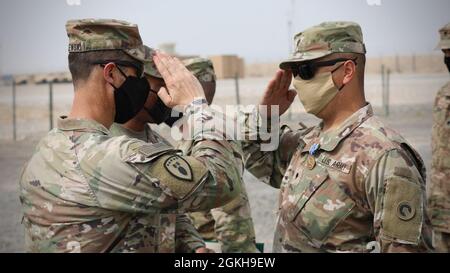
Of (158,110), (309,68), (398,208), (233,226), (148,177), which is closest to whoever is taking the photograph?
(148,177)

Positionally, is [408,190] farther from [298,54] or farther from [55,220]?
[55,220]

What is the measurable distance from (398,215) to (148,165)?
4.16 feet

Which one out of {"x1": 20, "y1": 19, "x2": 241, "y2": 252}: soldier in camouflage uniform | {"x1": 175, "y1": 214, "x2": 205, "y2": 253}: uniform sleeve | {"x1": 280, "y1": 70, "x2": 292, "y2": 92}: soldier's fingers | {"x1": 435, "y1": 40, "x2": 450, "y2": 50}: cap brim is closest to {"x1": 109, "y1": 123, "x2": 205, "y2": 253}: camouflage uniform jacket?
{"x1": 175, "y1": 214, "x2": 205, "y2": 253}: uniform sleeve

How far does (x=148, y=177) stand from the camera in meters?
2.62

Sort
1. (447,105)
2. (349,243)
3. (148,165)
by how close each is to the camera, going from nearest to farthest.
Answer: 1. (148,165)
2. (349,243)
3. (447,105)

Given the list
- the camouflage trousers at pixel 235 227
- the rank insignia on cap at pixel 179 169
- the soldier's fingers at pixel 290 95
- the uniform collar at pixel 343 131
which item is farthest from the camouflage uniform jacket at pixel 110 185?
the camouflage trousers at pixel 235 227

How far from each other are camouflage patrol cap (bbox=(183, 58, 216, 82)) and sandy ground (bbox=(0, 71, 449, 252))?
2769 millimetres

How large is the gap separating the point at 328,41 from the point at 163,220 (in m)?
1.38

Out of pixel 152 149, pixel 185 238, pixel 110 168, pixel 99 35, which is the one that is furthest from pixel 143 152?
pixel 185 238

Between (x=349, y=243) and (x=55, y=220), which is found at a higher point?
(x=55, y=220)

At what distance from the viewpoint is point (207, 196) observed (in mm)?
2711

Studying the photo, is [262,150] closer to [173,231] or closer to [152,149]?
[173,231]

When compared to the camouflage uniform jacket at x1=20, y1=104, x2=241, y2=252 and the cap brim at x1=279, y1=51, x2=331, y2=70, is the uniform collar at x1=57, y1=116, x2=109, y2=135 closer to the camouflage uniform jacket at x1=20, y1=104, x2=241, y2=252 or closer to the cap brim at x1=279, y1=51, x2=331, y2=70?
the camouflage uniform jacket at x1=20, y1=104, x2=241, y2=252

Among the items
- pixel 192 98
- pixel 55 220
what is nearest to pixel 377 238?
pixel 192 98
